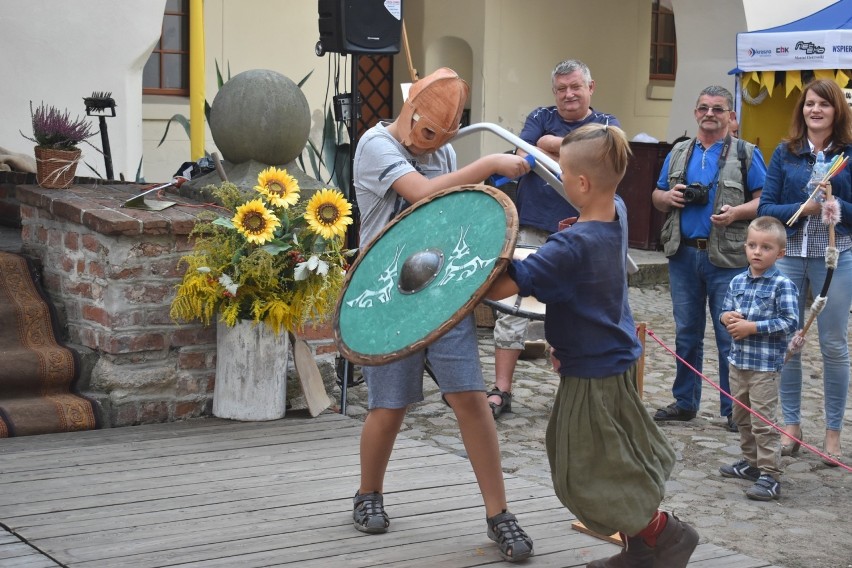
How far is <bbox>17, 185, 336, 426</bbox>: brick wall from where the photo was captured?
5.27 metres

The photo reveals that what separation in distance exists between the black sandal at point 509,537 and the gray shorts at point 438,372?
0.41 meters

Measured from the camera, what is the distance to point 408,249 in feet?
11.4

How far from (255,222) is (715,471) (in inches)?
90.5

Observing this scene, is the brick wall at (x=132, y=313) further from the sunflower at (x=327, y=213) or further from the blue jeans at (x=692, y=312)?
the blue jeans at (x=692, y=312)

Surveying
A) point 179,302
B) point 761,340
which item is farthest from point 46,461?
point 761,340

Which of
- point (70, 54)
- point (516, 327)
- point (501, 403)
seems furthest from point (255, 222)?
point (70, 54)

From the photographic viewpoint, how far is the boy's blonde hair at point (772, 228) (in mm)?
5125

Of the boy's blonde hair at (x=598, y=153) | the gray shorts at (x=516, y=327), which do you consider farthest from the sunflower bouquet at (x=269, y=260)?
the boy's blonde hair at (x=598, y=153)

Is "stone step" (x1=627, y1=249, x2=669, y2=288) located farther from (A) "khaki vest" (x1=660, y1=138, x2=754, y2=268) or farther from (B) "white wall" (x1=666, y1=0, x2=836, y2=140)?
(A) "khaki vest" (x1=660, y1=138, x2=754, y2=268)

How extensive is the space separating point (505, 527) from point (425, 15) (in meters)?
10.2

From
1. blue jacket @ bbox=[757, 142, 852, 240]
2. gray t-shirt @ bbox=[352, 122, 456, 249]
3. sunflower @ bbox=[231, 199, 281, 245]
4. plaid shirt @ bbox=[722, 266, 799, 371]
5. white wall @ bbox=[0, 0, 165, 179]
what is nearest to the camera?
gray t-shirt @ bbox=[352, 122, 456, 249]

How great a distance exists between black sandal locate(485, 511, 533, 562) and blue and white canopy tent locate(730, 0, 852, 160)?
7164mm

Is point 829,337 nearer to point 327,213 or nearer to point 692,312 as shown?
point 692,312

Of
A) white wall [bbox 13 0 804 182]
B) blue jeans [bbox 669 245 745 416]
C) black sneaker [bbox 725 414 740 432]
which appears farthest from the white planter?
white wall [bbox 13 0 804 182]
